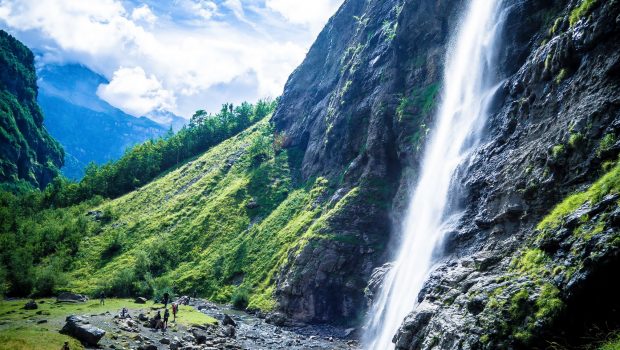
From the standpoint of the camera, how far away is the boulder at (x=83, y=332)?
160ft

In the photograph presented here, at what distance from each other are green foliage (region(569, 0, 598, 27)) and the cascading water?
14.7 meters

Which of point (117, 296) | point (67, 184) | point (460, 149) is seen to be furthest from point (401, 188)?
point (67, 184)

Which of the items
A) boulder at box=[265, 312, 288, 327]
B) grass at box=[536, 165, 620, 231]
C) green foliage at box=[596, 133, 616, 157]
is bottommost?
boulder at box=[265, 312, 288, 327]

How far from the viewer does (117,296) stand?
96.9 m

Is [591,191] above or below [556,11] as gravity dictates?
below

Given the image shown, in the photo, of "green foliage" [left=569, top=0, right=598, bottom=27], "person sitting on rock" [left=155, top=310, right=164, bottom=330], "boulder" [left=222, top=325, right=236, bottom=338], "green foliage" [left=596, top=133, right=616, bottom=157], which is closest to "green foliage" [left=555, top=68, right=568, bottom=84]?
"green foliage" [left=569, top=0, right=598, bottom=27]

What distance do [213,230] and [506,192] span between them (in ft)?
313

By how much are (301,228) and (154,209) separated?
235 ft

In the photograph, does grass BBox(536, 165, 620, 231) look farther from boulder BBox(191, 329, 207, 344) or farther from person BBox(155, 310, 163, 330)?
person BBox(155, 310, 163, 330)

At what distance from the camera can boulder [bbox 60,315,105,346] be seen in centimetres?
4881

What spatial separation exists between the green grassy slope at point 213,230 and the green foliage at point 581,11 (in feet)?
185

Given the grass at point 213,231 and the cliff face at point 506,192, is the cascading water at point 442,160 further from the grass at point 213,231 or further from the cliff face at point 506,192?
the grass at point 213,231

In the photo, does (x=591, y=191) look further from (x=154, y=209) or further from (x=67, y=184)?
(x=67, y=184)

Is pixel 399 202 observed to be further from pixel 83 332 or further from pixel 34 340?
pixel 34 340
